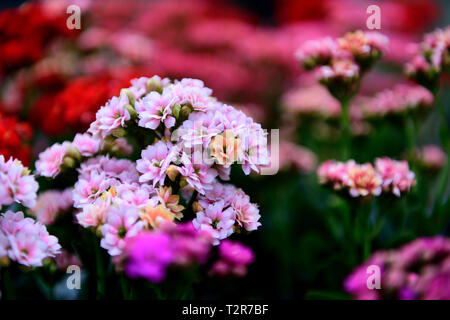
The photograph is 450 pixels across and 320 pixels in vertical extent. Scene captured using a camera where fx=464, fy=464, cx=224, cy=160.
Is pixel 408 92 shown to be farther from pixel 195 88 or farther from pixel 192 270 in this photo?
pixel 192 270

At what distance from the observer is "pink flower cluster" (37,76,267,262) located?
516mm

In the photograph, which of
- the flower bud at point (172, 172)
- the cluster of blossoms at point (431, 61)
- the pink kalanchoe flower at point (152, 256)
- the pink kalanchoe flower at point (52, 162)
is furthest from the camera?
the cluster of blossoms at point (431, 61)

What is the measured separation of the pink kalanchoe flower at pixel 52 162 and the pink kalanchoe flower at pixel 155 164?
148 mm

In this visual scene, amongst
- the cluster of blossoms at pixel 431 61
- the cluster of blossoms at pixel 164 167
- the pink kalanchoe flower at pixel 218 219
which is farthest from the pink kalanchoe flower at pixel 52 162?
the cluster of blossoms at pixel 431 61

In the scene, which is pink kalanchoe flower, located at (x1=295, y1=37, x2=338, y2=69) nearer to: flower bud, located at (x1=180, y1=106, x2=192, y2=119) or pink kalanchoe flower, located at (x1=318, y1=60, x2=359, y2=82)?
pink kalanchoe flower, located at (x1=318, y1=60, x2=359, y2=82)

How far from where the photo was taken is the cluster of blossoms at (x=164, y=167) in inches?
19.9

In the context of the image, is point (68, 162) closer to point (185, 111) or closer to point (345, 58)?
A: point (185, 111)

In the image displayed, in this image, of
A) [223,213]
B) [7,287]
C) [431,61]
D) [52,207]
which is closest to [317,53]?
[431,61]

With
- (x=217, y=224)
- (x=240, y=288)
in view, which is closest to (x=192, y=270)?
(x=217, y=224)

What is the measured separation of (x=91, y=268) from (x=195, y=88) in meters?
0.31

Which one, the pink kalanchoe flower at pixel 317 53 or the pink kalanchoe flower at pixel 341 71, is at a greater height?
the pink kalanchoe flower at pixel 317 53

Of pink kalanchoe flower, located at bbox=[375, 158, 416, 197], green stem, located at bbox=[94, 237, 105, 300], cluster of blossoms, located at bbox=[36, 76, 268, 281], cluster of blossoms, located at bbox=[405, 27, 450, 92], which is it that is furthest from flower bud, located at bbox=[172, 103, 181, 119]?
cluster of blossoms, located at bbox=[405, 27, 450, 92]

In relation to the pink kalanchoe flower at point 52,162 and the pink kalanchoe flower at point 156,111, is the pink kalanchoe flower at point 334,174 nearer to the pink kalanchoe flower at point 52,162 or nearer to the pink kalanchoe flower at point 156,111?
the pink kalanchoe flower at point 156,111

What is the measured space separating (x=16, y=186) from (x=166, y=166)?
169 millimetres
